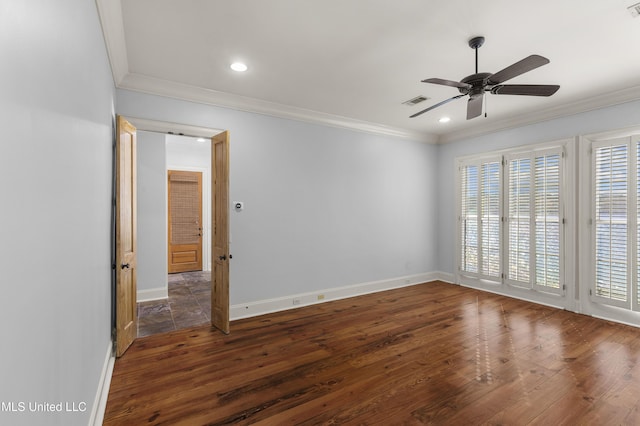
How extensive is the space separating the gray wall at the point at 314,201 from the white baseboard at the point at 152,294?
1.72m

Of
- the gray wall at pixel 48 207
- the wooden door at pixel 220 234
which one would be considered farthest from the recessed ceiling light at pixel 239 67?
the gray wall at pixel 48 207

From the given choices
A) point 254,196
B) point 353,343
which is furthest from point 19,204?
point 254,196

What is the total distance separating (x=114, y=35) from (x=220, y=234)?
85.5 inches

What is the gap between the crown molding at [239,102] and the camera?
3.49 metres

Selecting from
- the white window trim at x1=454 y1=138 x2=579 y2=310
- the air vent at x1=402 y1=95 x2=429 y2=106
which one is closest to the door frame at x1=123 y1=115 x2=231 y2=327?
the air vent at x1=402 y1=95 x2=429 y2=106

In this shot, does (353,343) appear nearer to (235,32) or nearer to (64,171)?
(64,171)

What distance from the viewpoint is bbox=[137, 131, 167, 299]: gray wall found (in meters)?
4.87

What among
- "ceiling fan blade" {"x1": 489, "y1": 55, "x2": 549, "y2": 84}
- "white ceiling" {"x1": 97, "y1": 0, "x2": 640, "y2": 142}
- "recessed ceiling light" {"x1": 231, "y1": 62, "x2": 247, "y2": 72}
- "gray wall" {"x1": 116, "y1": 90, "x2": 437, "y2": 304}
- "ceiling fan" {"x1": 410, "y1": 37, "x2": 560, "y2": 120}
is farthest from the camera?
"gray wall" {"x1": 116, "y1": 90, "x2": 437, "y2": 304}

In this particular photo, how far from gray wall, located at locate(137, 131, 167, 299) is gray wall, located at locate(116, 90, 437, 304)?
156cm

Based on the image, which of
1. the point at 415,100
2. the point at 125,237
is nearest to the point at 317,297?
the point at 125,237

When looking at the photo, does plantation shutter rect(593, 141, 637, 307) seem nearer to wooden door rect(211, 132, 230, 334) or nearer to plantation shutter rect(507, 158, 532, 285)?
plantation shutter rect(507, 158, 532, 285)

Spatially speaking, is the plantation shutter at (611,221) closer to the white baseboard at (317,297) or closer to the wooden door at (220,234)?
the white baseboard at (317,297)

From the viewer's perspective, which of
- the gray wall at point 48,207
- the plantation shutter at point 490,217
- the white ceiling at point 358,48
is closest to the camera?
the gray wall at point 48,207

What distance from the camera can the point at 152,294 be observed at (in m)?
4.91
